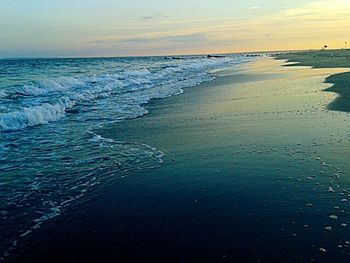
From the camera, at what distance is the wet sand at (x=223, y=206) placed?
5980 millimetres

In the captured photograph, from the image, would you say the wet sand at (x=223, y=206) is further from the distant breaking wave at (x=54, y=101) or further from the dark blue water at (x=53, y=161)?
the distant breaking wave at (x=54, y=101)

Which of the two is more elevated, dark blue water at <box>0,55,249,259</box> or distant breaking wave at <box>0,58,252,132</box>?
distant breaking wave at <box>0,58,252,132</box>

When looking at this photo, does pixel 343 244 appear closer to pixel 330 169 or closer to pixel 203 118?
pixel 330 169

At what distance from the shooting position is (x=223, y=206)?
764 cm

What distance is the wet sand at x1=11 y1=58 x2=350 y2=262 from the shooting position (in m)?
5.98

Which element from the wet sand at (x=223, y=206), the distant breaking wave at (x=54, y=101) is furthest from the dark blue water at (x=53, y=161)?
the wet sand at (x=223, y=206)

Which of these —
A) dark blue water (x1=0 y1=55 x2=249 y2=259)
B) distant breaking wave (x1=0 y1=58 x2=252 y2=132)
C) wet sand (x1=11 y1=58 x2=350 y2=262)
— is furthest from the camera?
distant breaking wave (x1=0 y1=58 x2=252 y2=132)

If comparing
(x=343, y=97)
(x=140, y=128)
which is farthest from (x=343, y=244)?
(x=343, y=97)

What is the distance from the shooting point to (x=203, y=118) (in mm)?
17578

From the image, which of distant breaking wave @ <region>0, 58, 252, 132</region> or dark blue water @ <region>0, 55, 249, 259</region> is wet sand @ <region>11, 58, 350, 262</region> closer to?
dark blue water @ <region>0, 55, 249, 259</region>

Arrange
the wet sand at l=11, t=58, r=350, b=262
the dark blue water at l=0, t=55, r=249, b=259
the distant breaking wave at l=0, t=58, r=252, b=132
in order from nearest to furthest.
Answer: the wet sand at l=11, t=58, r=350, b=262 < the dark blue water at l=0, t=55, r=249, b=259 < the distant breaking wave at l=0, t=58, r=252, b=132

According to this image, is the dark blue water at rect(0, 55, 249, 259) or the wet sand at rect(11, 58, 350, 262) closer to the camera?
the wet sand at rect(11, 58, 350, 262)

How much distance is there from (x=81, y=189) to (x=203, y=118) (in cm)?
942

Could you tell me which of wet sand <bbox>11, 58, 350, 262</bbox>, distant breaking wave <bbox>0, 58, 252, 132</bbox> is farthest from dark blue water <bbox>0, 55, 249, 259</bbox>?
wet sand <bbox>11, 58, 350, 262</bbox>
